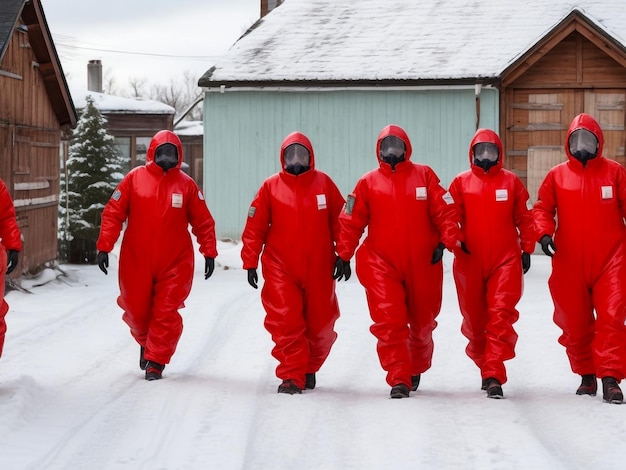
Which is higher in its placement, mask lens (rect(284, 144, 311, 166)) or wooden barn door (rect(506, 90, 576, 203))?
wooden barn door (rect(506, 90, 576, 203))

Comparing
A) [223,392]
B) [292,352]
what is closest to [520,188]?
[292,352]

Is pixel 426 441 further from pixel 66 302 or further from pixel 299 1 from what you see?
pixel 299 1

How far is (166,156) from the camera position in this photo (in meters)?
9.45

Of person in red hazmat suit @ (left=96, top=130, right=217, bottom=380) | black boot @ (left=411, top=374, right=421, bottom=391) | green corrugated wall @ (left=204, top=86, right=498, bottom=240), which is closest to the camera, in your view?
black boot @ (left=411, top=374, right=421, bottom=391)

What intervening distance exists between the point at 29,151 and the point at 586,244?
1173 cm

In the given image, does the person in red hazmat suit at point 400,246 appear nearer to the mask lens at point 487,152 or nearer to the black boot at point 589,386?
the mask lens at point 487,152

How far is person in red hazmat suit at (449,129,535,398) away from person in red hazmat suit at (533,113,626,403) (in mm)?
208

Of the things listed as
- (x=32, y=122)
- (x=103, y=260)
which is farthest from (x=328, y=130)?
(x=103, y=260)

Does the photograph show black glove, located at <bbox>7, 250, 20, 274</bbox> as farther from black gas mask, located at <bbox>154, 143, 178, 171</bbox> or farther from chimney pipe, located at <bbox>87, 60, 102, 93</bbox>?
chimney pipe, located at <bbox>87, 60, 102, 93</bbox>

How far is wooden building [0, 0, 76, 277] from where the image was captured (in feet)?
55.4

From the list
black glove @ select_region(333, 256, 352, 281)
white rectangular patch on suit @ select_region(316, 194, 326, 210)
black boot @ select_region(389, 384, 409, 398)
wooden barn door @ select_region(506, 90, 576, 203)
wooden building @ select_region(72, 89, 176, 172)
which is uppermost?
wooden building @ select_region(72, 89, 176, 172)

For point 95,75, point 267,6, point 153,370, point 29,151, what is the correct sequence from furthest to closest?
1. point 95,75
2. point 267,6
3. point 29,151
4. point 153,370

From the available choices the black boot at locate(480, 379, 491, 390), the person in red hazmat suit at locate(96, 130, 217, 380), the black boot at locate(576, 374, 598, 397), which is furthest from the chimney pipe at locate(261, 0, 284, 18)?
the black boot at locate(576, 374, 598, 397)

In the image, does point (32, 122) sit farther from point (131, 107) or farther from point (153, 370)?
point (131, 107)
